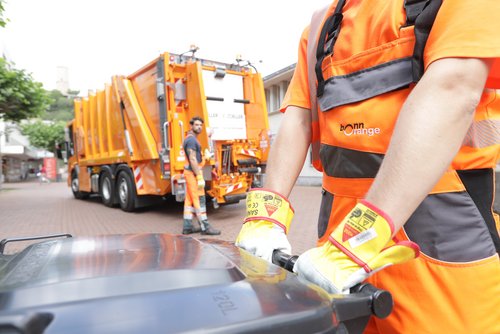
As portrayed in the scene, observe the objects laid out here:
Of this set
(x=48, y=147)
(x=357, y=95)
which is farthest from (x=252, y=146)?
(x=48, y=147)

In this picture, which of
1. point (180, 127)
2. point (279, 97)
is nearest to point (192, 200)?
point (180, 127)

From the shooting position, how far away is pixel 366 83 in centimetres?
102

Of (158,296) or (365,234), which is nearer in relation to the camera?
(158,296)

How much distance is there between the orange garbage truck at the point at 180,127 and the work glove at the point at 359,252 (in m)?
5.86

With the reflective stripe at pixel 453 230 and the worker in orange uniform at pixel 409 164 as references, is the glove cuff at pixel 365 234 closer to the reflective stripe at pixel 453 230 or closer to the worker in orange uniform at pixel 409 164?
the worker in orange uniform at pixel 409 164

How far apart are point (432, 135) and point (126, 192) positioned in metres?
8.35

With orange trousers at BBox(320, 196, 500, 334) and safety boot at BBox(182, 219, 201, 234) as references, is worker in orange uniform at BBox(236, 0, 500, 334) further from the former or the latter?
safety boot at BBox(182, 219, 201, 234)

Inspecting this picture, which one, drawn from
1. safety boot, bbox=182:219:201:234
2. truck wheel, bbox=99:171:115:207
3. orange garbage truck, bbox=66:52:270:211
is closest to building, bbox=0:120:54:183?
truck wheel, bbox=99:171:115:207

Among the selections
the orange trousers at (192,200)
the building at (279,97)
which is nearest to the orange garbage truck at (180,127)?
the orange trousers at (192,200)

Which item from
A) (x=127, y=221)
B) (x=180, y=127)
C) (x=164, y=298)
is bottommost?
(x=127, y=221)

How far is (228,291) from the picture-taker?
754mm

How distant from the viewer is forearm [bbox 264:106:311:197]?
1.27m

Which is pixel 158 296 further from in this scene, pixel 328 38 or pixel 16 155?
pixel 16 155

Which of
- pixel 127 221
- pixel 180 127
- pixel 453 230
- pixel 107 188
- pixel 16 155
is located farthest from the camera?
pixel 16 155
